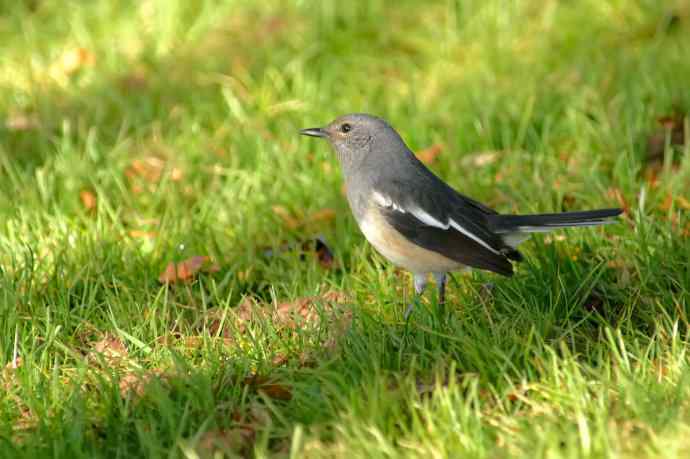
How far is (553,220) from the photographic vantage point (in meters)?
4.91

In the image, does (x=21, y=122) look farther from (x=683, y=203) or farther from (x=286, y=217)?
(x=683, y=203)

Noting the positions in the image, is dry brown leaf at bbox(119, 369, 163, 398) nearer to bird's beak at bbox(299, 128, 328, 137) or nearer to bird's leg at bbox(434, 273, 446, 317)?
bird's leg at bbox(434, 273, 446, 317)

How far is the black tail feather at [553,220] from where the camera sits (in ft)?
16.0

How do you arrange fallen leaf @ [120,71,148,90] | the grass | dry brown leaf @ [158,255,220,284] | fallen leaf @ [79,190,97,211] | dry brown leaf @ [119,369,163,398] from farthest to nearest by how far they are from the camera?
1. fallen leaf @ [120,71,148,90]
2. fallen leaf @ [79,190,97,211]
3. dry brown leaf @ [158,255,220,284]
4. dry brown leaf @ [119,369,163,398]
5. the grass

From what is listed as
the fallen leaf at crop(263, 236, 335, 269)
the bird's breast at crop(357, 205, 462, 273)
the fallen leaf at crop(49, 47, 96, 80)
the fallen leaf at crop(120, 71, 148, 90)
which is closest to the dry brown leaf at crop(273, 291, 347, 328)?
the bird's breast at crop(357, 205, 462, 273)

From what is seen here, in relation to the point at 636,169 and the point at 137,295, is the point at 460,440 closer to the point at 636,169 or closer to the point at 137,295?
the point at 137,295

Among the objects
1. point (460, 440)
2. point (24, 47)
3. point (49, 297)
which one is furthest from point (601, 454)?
point (24, 47)

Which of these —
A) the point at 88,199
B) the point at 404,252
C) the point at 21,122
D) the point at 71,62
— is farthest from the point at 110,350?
the point at 71,62

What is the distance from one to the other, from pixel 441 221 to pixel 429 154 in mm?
1739

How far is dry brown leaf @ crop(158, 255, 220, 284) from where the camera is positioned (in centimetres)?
542

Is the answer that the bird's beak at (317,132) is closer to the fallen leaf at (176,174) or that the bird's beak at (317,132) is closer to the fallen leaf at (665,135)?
the fallen leaf at (176,174)

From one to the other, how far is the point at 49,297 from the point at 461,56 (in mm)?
4233

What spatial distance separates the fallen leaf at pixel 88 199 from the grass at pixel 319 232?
0.05 feet

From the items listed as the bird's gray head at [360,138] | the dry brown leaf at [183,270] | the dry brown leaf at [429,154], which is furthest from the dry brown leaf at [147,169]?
the dry brown leaf at [429,154]
